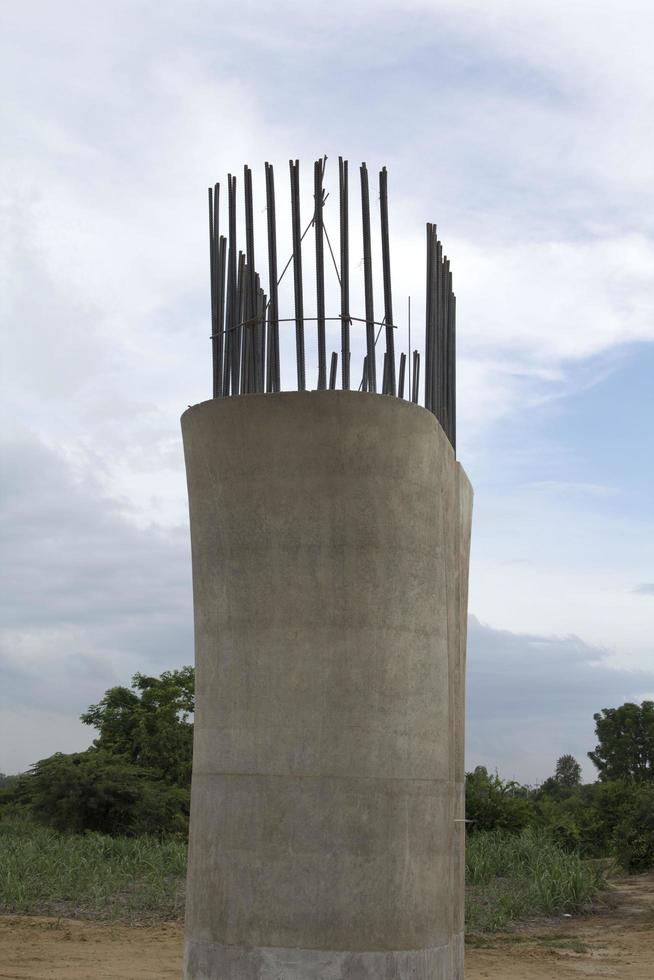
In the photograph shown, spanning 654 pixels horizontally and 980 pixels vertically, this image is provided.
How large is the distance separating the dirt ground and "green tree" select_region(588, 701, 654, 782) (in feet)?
122

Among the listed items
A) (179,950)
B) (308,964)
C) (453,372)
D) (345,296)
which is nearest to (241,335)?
(345,296)

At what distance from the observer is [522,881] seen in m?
17.4

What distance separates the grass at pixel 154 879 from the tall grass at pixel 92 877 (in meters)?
0.01

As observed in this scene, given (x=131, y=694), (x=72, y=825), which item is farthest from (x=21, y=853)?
(x=131, y=694)

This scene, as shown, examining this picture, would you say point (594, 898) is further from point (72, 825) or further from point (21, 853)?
point (72, 825)

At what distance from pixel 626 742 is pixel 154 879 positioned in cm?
3967

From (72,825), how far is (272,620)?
19.3m

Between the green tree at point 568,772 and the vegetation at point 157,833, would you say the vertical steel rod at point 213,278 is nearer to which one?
the vegetation at point 157,833

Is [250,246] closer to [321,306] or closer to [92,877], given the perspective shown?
[321,306]

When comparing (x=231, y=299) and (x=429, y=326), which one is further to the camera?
(x=429, y=326)

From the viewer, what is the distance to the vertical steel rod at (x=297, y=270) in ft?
24.3

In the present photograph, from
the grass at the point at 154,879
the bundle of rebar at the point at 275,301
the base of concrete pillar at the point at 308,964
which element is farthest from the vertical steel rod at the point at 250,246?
the grass at the point at 154,879

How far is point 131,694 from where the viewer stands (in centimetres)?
3659

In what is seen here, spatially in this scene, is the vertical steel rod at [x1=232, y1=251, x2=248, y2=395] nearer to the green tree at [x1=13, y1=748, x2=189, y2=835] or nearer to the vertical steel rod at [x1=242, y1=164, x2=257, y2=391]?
the vertical steel rod at [x1=242, y1=164, x2=257, y2=391]
